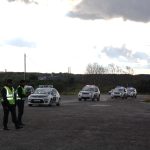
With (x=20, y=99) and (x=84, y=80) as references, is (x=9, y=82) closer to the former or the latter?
(x=20, y=99)

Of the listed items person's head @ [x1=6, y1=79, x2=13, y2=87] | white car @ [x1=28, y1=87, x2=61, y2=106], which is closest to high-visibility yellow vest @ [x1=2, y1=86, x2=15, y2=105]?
person's head @ [x1=6, y1=79, x2=13, y2=87]

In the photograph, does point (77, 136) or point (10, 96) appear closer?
point (77, 136)

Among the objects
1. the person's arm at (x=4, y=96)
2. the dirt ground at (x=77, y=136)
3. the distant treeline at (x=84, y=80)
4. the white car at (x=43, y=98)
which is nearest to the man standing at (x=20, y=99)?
the dirt ground at (x=77, y=136)

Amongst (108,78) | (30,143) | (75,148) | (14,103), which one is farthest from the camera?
(108,78)

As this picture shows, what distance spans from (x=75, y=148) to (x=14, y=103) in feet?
22.9

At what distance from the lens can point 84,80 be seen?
139 m

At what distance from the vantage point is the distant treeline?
119562mm

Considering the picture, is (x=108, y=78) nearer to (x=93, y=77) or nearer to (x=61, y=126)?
(x=93, y=77)

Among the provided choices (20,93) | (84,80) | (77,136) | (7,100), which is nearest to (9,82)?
(7,100)

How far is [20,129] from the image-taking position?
72.6 feet

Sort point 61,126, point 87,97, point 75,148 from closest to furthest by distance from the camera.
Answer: point 75,148
point 61,126
point 87,97

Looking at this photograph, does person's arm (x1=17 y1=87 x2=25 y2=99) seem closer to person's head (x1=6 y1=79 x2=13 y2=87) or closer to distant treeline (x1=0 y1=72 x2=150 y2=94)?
person's head (x1=6 y1=79 x2=13 y2=87)

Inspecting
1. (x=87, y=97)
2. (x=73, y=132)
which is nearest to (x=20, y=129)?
(x=73, y=132)

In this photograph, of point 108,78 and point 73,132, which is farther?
point 108,78
